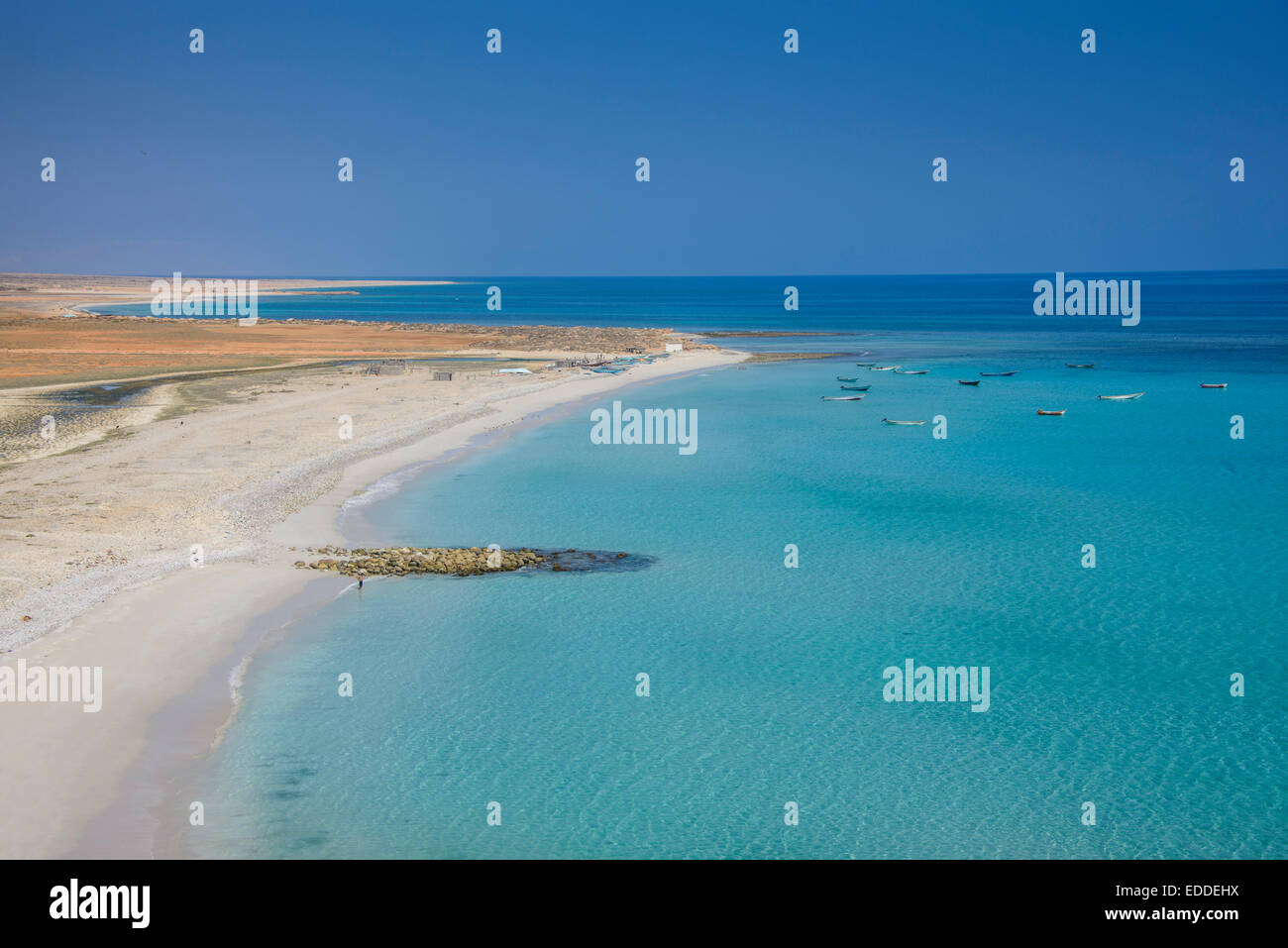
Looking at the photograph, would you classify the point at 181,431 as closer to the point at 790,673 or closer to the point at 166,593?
the point at 166,593

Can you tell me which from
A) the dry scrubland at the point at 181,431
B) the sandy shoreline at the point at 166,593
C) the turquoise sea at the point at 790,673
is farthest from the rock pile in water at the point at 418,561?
the dry scrubland at the point at 181,431

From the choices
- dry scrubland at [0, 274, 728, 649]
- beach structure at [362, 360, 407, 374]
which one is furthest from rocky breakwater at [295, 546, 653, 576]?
beach structure at [362, 360, 407, 374]

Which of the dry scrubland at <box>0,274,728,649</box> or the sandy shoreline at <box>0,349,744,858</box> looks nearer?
the sandy shoreline at <box>0,349,744,858</box>

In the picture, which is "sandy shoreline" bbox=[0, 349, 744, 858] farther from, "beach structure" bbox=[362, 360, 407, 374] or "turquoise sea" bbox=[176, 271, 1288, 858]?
"beach structure" bbox=[362, 360, 407, 374]

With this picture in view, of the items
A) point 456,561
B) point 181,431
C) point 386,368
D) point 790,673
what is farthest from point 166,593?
point 386,368
